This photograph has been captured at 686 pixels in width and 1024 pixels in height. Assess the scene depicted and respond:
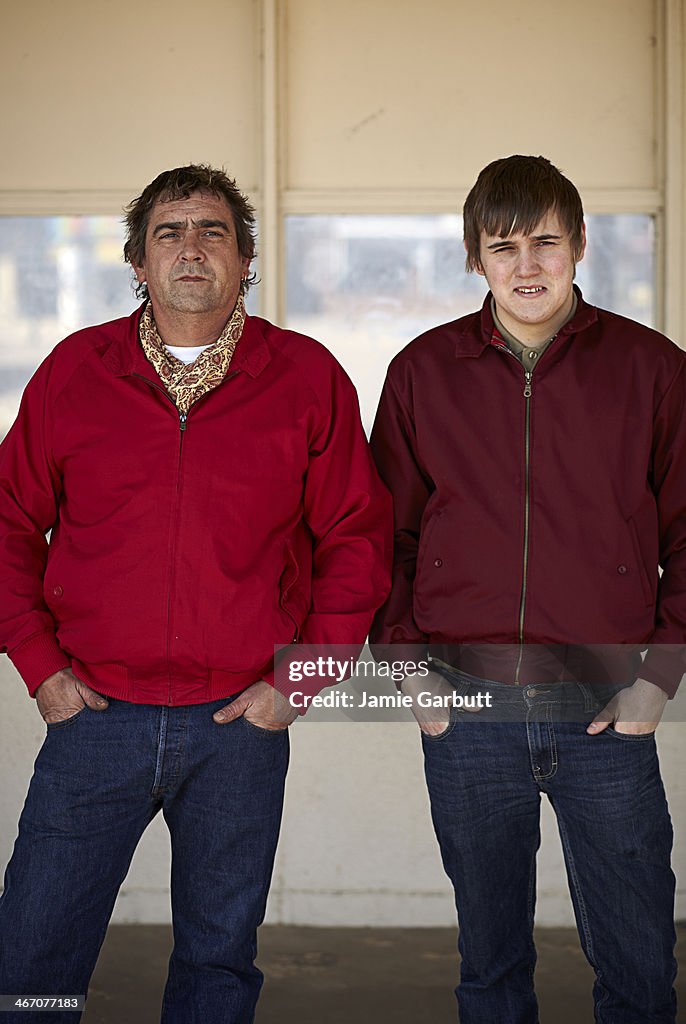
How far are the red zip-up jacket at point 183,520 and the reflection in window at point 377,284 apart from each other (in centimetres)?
145

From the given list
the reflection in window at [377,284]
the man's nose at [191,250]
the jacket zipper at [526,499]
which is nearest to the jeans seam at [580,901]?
the jacket zipper at [526,499]

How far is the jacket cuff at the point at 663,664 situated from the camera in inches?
87.4

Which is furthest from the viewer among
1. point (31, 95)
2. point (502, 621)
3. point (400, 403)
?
point (31, 95)

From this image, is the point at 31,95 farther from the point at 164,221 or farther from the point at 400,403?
the point at 400,403

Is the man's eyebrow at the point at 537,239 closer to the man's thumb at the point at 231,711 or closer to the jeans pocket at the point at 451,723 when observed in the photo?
the jeans pocket at the point at 451,723

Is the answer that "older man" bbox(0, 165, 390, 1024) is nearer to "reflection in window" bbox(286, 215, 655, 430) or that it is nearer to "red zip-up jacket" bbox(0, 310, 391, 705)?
"red zip-up jacket" bbox(0, 310, 391, 705)

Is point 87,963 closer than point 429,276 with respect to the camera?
Yes

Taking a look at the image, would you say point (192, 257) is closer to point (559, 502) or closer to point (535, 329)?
point (535, 329)

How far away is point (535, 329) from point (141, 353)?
75cm

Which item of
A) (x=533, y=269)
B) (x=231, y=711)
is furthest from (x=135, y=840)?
(x=533, y=269)

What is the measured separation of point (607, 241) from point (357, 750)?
177 cm

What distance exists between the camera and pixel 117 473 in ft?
7.47

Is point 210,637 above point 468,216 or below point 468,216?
below

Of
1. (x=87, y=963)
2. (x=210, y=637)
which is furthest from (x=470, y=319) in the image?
(x=87, y=963)
